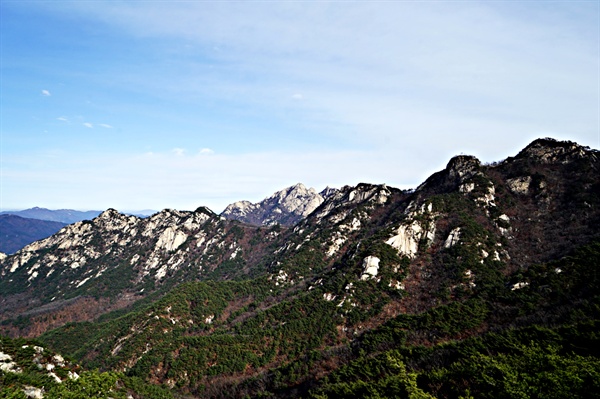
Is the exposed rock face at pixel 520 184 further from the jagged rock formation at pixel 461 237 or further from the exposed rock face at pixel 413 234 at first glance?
the exposed rock face at pixel 413 234

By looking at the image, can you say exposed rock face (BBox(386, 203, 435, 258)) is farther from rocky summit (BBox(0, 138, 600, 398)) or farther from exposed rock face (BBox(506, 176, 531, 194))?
exposed rock face (BBox(506, 176, 531, 194))

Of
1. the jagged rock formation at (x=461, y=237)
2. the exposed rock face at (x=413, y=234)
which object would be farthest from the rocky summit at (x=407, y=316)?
the jagged rock formation at (x=461, y=237)

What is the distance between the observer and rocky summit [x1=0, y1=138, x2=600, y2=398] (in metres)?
40.1

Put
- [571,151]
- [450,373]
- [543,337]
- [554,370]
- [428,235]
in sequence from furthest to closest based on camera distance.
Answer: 1. [571,151]
2. [428,235]
3. [543,337]
4. [450,373]
5. [554,370]

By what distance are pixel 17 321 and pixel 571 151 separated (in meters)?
297

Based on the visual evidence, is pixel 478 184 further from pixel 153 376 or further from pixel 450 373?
pixel 153 376

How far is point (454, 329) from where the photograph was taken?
66125mm

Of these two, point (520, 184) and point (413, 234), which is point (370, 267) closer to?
point (413, 234)

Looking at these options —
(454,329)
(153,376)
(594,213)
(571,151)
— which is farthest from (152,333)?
(571,151)

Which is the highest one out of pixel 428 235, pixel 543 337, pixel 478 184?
pixel 478 184

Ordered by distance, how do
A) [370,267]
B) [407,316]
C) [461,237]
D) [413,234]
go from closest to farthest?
[407,316], [370,267], [461,237], [413,234]

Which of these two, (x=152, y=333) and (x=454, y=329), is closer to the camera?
(x=454, y=329)

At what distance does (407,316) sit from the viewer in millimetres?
75812

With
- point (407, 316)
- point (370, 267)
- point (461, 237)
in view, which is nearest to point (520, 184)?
point (461, 237)
